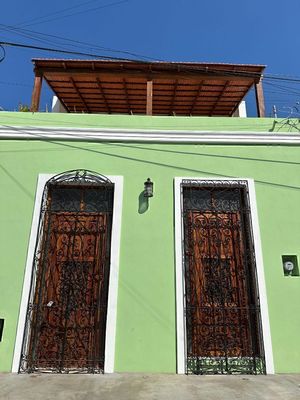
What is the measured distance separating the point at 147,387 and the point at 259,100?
5438mm

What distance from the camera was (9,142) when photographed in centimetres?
557

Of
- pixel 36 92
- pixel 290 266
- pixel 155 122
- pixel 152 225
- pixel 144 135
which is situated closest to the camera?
pixel 290 266

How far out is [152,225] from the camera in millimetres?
5195

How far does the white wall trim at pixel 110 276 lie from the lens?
180 inches

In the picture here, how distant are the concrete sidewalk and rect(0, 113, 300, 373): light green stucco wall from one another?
368 millimetres

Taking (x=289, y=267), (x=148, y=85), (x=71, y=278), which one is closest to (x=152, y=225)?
(x=71, y=278)

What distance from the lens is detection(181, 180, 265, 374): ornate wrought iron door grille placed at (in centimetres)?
476

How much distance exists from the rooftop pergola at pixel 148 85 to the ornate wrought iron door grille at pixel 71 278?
76.5 inches

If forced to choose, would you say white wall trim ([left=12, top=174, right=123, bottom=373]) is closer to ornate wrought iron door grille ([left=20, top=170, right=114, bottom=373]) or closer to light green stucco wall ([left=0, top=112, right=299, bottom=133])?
ornate wrought iron door grille ([left=20, top=170, right=114, bottom=373])

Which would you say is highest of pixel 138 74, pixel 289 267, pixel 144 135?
pixel 138 74

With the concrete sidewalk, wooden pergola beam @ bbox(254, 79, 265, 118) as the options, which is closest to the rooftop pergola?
wooden pergola beam @ bbox(254, 79, 265, 118)

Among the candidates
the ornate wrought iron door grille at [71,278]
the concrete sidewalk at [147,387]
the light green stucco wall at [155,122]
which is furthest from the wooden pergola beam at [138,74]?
the concrete sidewalk at [147,387]

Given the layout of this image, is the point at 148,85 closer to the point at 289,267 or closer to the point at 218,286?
the point at 218,286

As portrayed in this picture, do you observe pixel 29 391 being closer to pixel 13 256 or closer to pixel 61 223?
pixel 13 256
